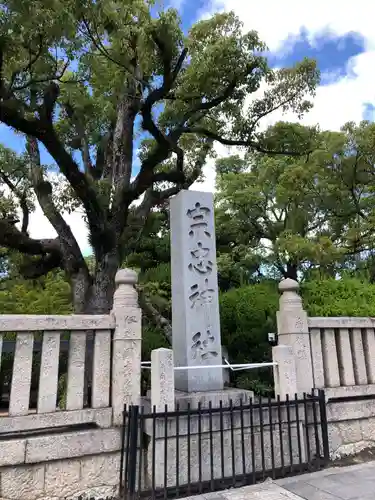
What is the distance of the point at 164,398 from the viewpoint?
4035 millimetres

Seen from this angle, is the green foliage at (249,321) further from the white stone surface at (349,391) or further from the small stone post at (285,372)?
the small stone post at (285,372)

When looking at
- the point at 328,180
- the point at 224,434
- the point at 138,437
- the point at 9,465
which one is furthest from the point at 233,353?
the point at 328,180

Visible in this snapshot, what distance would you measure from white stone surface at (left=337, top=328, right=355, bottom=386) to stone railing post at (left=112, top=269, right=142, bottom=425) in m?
3.01

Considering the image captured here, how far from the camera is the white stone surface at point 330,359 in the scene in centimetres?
515

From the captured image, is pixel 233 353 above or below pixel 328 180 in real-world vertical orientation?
below

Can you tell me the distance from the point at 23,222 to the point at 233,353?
6.89 metres

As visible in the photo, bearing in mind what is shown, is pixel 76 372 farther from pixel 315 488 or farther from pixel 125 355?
pixel 315 488

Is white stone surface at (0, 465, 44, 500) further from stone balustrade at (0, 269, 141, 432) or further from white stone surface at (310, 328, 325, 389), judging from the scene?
white stone surface at (310, 328, 325, 389)

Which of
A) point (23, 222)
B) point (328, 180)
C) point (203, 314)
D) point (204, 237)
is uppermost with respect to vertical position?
point (328, 180)

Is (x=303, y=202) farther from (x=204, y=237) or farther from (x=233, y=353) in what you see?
(x=204, y=237)

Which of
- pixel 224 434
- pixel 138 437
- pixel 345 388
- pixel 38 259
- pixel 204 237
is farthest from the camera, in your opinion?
pixel 38 259

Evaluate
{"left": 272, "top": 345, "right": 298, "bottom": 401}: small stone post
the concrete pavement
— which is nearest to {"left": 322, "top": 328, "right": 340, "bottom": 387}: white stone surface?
{"left": 272, "top": 345, "right": 298, "bottom": 401}: small stone post

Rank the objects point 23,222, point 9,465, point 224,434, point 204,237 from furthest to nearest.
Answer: point 23,222 < point 204,237 < point 224,434 < point 9,465

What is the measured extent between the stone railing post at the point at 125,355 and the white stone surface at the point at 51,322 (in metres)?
0.15
